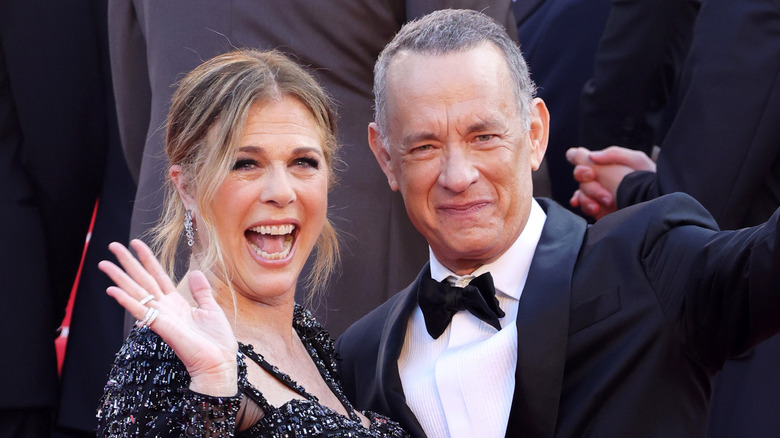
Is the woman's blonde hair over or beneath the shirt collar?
over

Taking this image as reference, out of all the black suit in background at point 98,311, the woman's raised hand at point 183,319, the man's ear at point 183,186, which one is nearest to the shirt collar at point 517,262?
the man's ear at point 183,186

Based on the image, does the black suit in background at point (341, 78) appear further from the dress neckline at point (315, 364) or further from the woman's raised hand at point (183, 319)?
the woman's raised hand at point (183, 319)

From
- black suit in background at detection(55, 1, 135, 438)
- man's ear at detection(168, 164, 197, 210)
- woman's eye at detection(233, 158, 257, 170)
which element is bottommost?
black suit in background at detection(55, 1, 135, 438)

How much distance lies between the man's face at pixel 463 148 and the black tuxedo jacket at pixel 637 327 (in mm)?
235

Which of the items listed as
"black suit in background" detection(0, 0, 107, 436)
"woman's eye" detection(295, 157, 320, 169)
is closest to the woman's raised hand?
"woman's eye" detection(295, 157, 320, 169)

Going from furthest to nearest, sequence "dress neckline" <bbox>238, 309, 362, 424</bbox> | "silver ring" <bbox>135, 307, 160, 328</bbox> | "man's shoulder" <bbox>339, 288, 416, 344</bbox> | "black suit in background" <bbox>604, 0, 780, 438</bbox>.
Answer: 1. "black suit in background" <bbox>604, 0, 780, 438</bbox>
2. "man's shoulder" <bbox>339, 288, 416, 344</bbox>
3. "dress neckline" <bbox>238, 309, 362, 424</bbox>
4. "silver ring" <bbox>135, 307, 160, 328</bbox>

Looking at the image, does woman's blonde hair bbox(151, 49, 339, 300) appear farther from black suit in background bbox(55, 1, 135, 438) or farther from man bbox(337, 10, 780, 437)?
black suit in background bbox(55, 1, 135, 438)

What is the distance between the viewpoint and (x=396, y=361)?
118 inches

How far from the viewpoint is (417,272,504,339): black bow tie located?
9.39ft

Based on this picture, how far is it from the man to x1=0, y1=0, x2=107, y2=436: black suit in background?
4.32ft

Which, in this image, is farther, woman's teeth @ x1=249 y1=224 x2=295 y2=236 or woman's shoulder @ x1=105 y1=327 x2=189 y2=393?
woman's teeth @ x1=249 y1=224 x2=295 y2=236

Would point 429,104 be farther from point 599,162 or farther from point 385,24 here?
point 599,162

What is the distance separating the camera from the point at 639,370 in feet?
8.69

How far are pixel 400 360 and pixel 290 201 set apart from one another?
0.54 m
